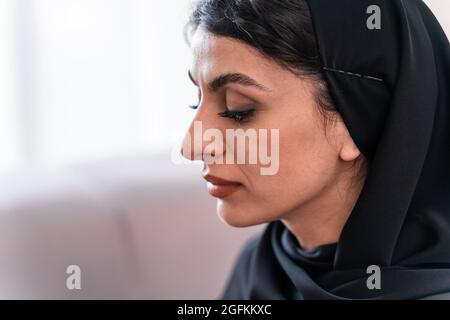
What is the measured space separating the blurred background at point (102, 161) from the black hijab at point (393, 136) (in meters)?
0.29

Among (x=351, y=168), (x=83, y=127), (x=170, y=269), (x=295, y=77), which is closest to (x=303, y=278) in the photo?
(x=351, y=168)

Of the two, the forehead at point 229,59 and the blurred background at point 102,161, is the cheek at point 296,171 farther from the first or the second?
the blurred background at point 102,161

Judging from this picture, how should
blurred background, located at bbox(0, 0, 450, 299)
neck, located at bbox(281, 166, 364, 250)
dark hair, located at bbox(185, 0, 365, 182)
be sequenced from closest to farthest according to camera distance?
1. dark hair, located at bbox(185, 0, 365, 182)
2. neck, located at bbox(281, 166, 364, 250)
3. blurred background, located at bbox(0, 0, 450, 299)

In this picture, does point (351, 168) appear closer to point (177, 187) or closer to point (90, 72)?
point (177, 187)

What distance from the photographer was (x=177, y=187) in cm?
163

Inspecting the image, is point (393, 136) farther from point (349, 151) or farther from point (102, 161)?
point (102, 161)

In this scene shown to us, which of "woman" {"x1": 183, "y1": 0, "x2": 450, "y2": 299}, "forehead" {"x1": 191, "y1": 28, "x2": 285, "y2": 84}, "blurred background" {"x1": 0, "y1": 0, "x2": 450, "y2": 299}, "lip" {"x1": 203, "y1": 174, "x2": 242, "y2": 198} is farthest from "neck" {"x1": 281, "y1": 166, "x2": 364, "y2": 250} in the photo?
"blurred background" {"x1": 0, "y1": 0, "x2": 450, "y2": 299}

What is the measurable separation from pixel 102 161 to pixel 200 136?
77 cm

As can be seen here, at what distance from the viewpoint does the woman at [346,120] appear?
0.95 meters

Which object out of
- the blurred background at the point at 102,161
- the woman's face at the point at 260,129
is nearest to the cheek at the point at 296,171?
the woman's face at the point at 260,129

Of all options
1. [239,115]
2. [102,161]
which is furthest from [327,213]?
[102,161]

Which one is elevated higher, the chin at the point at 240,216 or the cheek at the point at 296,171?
the cheek at the point at 296,171

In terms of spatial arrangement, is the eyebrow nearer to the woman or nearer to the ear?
the woman

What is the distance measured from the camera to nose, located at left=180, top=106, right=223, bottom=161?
3.29 ft
